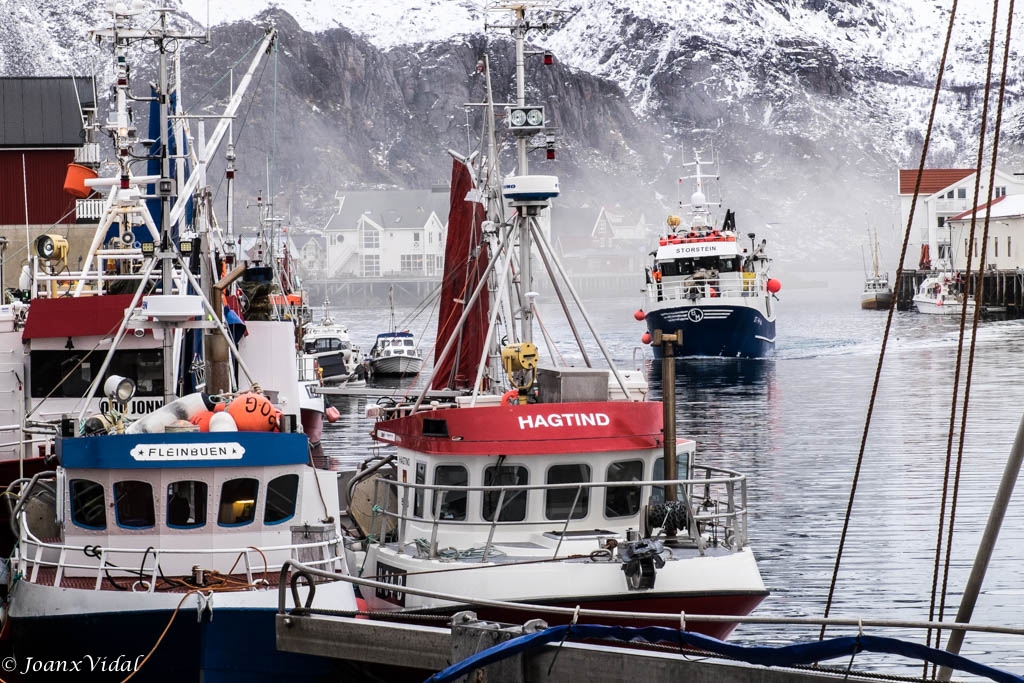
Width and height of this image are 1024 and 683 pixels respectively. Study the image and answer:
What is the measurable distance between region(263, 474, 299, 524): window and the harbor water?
9518 mm

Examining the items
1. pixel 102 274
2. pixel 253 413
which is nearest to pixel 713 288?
pixel 102 274

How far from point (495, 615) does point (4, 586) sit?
794 centimetres

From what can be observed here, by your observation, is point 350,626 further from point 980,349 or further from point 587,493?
point 980,349

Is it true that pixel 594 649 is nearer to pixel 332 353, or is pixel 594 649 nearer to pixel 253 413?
pixel 253 413

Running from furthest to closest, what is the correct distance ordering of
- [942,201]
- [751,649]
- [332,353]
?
[942,201] → [332,353] → [751,649]

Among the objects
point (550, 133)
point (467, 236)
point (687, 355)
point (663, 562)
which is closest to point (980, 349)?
point (687, 355)

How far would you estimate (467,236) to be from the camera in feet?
124

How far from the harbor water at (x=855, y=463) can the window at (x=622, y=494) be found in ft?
15.2

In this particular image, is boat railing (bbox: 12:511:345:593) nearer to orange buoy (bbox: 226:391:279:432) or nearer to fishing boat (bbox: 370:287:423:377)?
orange buoy (bbox: 226:391:279:432)

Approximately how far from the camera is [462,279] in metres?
37.5

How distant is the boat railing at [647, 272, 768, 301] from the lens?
307 ft

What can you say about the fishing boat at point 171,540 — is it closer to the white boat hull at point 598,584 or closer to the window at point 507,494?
the white boat hull at point 598,584

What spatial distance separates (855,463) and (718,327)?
46133mm

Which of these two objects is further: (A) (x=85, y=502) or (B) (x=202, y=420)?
(B) (x=202, y=420)
